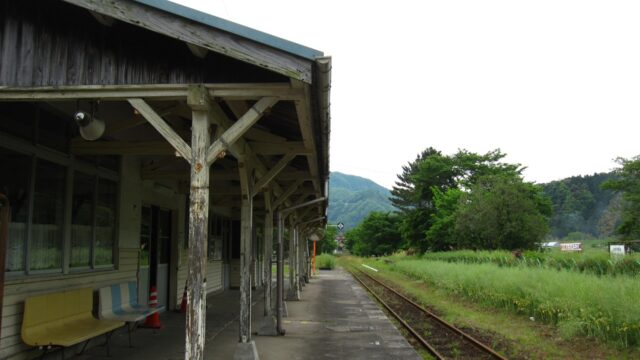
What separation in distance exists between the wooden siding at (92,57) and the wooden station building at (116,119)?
0.03 feet

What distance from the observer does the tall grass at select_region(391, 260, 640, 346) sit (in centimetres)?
894

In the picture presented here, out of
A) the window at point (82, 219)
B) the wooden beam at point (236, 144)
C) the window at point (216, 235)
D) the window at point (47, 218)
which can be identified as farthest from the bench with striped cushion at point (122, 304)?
the window at point (216, 235)

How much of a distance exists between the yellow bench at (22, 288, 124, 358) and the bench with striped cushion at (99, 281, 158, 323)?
0.31 meters

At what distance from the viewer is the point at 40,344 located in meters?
6.00

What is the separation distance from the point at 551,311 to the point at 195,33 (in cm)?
945

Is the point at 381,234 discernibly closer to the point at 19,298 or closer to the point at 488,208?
the point at 488,208

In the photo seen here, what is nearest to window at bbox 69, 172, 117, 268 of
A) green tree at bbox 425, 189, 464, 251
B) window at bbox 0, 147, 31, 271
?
window at bbox 0, 147, 31, 271

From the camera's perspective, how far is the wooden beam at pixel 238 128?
5117 mm

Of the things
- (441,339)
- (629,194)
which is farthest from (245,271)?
(629,194)

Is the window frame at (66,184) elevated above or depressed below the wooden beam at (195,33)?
below

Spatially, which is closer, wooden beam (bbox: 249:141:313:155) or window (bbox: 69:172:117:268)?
window (bbox: 69:172:117:268)

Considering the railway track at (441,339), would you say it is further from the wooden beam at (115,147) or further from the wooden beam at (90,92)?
the wooden beam at (90,92)

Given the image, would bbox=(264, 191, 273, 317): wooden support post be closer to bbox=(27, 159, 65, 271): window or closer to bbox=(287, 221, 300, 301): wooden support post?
bbox=(27, 159, 65, 271): window

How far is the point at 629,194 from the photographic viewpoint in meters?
41.1
